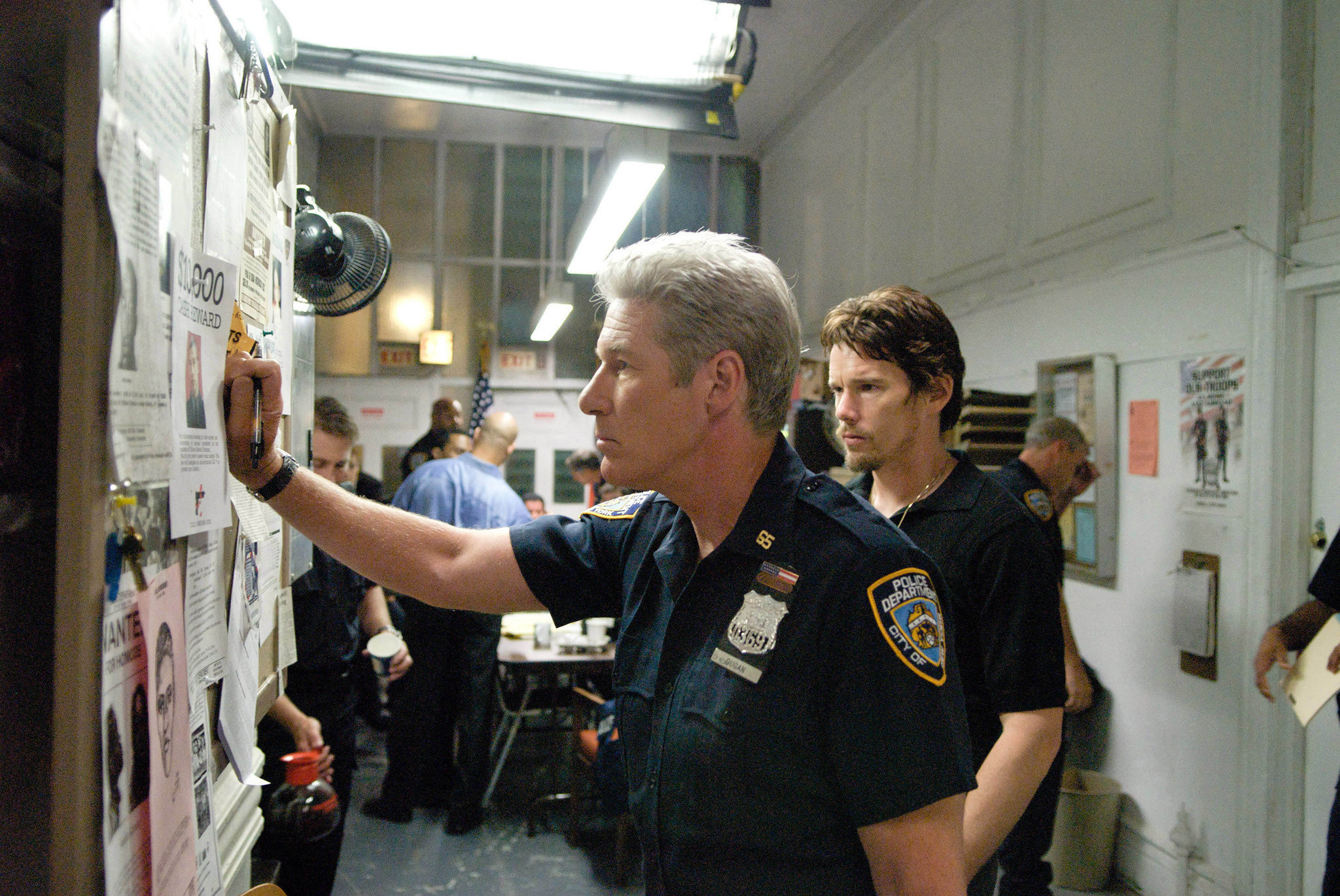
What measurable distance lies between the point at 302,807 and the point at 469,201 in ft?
23.1

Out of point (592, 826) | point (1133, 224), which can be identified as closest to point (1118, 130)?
point (1133, 224)

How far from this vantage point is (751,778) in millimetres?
1027

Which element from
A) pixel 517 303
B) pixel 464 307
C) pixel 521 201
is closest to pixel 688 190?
pixel 521 201

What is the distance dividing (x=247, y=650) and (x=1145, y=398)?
3.36 metres

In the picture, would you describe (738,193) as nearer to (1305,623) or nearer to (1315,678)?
(1305,623)

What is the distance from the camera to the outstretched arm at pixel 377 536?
104 cm

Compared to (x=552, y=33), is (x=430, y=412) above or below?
below

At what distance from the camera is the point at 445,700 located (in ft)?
14.0

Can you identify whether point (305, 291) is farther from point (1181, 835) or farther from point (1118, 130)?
point (1181, 835)

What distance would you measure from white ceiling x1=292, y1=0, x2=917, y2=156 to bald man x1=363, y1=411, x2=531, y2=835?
7.27ft

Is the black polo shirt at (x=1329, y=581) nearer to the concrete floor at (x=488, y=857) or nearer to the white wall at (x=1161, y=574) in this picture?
the white wall at (x=1161, y=574)

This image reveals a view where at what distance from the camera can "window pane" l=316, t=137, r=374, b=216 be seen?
784 centimetres

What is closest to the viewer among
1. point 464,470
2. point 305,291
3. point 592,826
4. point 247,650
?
point 247,650

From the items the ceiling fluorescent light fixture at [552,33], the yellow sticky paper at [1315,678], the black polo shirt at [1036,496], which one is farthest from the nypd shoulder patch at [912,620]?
the black polo shirt at [1036,496]
